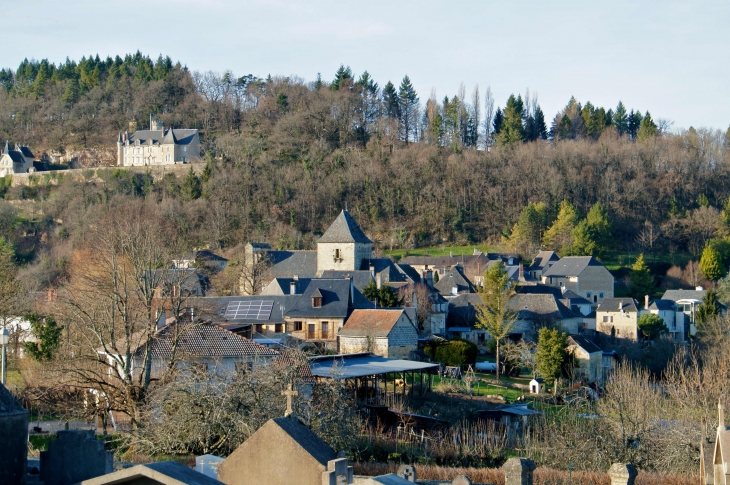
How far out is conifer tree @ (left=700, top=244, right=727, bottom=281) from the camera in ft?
208

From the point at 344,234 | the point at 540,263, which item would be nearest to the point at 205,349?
the point at 344,234

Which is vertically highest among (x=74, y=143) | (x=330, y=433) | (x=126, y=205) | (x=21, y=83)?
(x=21, y=83)

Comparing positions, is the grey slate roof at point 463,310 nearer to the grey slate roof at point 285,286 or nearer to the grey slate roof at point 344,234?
the grey slate roof at point 344,234

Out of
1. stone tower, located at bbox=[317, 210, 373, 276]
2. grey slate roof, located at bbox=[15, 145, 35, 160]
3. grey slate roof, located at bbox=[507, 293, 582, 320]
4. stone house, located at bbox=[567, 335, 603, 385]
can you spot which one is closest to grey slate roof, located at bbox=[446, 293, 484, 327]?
grey slate roof, located at bbox=[507, 293, 582, 320]

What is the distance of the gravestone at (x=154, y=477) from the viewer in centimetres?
436

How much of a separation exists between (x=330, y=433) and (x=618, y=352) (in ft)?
90.8

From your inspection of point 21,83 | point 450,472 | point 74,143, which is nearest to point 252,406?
point 450,472

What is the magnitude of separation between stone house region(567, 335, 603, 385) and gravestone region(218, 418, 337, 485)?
3206 cm

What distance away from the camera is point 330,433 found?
16.0m

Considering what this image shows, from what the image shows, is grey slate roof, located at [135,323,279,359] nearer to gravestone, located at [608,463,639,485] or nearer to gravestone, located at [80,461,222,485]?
gravestone, located at [608,463,639,485]

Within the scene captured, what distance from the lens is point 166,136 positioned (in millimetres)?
85625

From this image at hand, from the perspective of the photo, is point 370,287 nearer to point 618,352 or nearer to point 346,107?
point 618,352

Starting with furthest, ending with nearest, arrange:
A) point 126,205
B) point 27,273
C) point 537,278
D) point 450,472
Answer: point 126,205, point 537,278, point 27,273, point 450,472

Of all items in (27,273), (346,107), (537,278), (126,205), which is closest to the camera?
(27,273)
